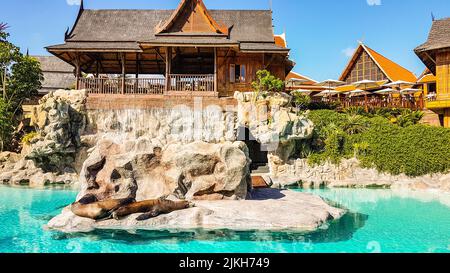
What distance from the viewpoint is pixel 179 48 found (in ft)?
66.7

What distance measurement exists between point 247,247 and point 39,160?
48.2 feet

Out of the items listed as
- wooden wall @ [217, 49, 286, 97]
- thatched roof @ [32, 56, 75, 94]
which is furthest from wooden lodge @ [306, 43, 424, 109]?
thatched roof @ [32, 56, 75, 94]

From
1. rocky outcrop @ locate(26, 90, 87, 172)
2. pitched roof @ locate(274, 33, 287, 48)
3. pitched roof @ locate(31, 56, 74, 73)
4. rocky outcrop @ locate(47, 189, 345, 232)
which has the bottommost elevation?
rocky outcrop @ locate(47, 189, 345, 232)

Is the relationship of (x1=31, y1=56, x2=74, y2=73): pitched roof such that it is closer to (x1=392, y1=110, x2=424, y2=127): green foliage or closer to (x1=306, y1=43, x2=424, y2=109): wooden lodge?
(x1=306, y1=43, x2=424, y2=109): wooden lodge

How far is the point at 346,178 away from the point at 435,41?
10904mm

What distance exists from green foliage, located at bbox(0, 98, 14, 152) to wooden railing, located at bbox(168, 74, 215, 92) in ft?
35.2

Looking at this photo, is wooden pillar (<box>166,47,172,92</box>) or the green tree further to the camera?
the green tree

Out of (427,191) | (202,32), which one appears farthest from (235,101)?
(427,191)

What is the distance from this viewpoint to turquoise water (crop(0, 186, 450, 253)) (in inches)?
304

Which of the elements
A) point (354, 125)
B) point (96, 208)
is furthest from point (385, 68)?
point (96, 208)

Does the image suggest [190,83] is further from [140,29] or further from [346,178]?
[346,178]

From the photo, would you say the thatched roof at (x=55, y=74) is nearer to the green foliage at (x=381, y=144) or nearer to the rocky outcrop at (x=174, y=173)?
the rocky outcrop at (x=174, y=173)

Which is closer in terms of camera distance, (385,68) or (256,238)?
(256,238)

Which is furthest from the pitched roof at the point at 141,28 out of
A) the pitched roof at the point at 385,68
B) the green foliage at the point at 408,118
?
the pitched roof at the point at 385,68
